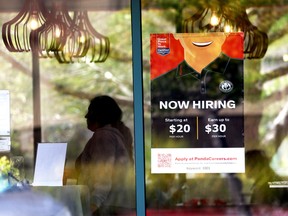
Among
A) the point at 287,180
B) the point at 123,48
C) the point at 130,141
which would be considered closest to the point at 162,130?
the point at 130,141

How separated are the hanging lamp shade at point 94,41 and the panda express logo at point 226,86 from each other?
0.77 m

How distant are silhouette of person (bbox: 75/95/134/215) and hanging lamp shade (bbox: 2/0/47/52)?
593 mm

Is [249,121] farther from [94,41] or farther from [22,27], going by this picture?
[22,27]

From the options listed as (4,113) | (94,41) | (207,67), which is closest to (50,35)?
(94,41)

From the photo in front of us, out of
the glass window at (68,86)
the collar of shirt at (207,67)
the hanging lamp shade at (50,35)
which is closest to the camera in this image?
the collar of shirt at (207,67)

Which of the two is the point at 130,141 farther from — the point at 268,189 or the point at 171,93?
the point at 268,189

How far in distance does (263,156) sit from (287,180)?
0.68ft

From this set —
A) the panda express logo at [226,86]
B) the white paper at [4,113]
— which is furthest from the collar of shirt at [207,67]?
the white paper at [4,113]

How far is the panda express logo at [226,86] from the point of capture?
4.00 meters

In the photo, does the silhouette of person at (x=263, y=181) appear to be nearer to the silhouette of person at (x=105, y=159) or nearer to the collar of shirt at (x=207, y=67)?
the collar of shirt at (x=207, y=67)

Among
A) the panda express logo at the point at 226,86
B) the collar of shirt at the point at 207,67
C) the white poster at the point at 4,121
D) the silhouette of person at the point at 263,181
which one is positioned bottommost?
the silhouette of person at the point at 263,181

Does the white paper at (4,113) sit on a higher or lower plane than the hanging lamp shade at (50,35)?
lower

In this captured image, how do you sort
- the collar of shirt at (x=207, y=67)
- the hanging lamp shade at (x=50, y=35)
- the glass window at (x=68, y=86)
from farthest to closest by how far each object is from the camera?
the hanging lamp shade at (x=50, y=35)
the glass window at (x=68, y=86)
the collar of shirt at (x=207, y=67)

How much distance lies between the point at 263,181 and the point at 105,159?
3.28ft
